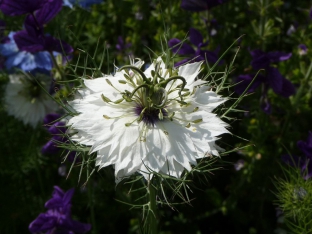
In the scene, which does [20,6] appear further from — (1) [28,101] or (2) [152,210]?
(2) [152,210]

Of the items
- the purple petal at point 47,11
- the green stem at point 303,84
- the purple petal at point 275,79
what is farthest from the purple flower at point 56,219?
the green stem at point 303,84

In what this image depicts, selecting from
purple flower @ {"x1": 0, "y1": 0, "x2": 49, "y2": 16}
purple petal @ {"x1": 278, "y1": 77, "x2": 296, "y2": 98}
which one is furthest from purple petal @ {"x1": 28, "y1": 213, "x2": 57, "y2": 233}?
purple petal @ {"x1": 278, "y1": 77, "x2": 296, "y2": 98}

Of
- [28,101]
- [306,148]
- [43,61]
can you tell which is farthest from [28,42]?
[306,148]

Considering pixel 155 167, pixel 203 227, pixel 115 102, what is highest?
pixel 115 102

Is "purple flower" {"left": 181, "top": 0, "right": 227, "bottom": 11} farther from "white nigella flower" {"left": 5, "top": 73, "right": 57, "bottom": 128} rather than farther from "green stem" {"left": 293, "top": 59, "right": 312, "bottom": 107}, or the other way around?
"white nigella flower" {"left": 5, "top": 73, "right": 57, "bottom": 128}

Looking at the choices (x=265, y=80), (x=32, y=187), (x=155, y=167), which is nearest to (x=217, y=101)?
(x=155, y=167)

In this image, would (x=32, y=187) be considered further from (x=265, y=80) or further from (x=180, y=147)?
(x=180, y=147)

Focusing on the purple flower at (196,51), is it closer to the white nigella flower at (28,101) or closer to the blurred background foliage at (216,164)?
the blurred background foliage at (216,164)
